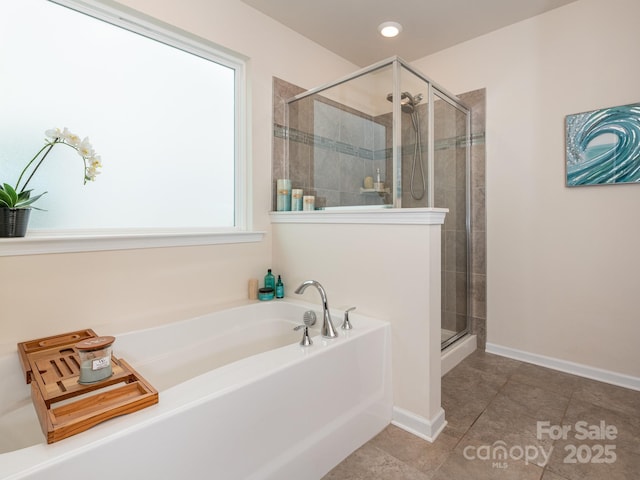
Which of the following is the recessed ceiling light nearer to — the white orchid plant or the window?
the window

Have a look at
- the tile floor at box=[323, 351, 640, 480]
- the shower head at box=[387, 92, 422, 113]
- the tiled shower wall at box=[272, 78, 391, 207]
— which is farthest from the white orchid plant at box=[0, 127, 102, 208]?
the tile floor at box=[323, 351, 640, 480]

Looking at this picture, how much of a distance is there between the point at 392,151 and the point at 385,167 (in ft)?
0.31

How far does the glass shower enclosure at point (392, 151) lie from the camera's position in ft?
6.30

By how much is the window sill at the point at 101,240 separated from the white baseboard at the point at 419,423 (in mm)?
1443

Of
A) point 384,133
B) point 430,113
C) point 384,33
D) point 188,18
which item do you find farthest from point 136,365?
point 384,33

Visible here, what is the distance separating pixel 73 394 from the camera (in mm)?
1038

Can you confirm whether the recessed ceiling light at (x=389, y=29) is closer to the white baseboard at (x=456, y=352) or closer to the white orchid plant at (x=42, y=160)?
the white orchid plant at (x=42, y=160)

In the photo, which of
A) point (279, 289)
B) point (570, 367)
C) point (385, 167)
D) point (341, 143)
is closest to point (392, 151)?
point (385, 167)

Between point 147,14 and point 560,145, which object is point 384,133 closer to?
point 560,145

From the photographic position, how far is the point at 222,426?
3.56 ft

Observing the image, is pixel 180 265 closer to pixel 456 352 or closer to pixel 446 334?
pixel 446 334

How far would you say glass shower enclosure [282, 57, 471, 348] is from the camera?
6.30ft

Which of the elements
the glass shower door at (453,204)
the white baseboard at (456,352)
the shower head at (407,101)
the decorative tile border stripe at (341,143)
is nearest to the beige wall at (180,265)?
the decorative tile border stripe at (341,143)

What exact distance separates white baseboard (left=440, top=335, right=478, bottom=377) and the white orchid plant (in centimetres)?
236
